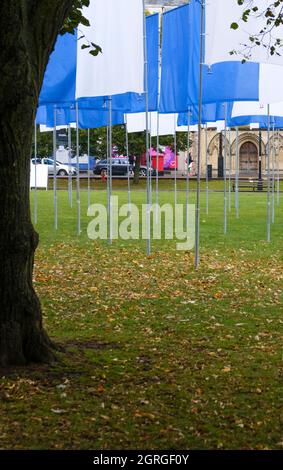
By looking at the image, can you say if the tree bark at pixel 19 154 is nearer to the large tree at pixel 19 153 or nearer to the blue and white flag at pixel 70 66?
the large tree at pixel 19 153

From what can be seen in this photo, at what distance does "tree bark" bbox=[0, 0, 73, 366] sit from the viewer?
6633 mm

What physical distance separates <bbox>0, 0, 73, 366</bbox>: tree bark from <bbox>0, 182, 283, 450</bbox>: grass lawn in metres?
0.40

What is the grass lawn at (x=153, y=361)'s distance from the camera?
5.66 meters

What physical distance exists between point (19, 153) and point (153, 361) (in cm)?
244

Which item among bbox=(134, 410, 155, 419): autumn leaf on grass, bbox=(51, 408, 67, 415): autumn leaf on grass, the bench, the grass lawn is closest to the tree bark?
the grass lawn

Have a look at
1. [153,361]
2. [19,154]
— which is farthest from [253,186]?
[19,154]

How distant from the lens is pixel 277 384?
6961mm

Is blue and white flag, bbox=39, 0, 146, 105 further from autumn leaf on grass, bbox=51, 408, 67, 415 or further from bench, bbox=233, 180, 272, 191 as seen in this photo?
bench, bbox=233, 180, 272, 191

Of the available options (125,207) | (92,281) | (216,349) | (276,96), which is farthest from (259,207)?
(216,349)

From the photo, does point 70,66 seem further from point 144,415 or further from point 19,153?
point 144,415

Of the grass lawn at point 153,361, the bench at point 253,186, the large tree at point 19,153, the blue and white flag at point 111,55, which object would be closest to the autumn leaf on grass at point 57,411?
the grass lawn at point 153,361
